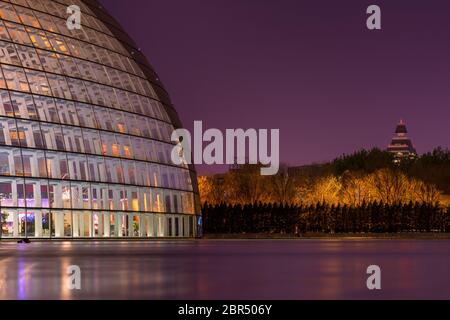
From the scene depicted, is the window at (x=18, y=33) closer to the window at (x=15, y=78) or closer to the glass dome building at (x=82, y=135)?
the glass dome building at (x=82, y=135)

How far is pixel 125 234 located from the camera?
8256cm

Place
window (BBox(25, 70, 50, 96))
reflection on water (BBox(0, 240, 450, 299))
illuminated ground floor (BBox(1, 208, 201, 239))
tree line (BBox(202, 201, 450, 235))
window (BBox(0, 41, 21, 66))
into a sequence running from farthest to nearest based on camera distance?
tree line (BBox(202, 201, 450, 235)), window (BBox(25, 70, 50, 96)), window (BBox(0, 41, 21, 66)), illuminated ground floor (BBox(1, 208, 201, 239)), reflection on water (BBox(0, 240, 450, 299))

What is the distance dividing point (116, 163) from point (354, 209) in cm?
4536

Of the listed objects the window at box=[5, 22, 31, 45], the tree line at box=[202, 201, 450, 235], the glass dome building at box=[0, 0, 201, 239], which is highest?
the window at box=[5, 22, 31, 45]

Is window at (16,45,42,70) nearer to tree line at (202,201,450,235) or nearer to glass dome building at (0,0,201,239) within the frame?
glass dome building at (0,0,201,239)

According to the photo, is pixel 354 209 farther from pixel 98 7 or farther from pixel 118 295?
pixel 118 295

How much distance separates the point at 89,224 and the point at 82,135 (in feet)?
27.3

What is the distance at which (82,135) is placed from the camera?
80500 mm

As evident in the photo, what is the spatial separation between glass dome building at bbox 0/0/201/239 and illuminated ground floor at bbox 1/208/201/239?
3.7 inches

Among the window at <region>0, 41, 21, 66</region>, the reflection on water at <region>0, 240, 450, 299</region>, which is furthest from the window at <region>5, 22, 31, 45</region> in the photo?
the reflection on water at <region>0, 240, 450, 299</region>

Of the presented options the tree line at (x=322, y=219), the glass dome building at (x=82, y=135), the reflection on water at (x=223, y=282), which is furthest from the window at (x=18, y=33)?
the reflection on water at (x=223, y=282)

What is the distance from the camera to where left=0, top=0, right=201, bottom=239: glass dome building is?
7450 centimetres

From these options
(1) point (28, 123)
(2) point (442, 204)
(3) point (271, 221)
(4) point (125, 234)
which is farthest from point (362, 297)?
(2) point (442, 204)

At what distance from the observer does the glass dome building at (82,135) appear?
244 ft
